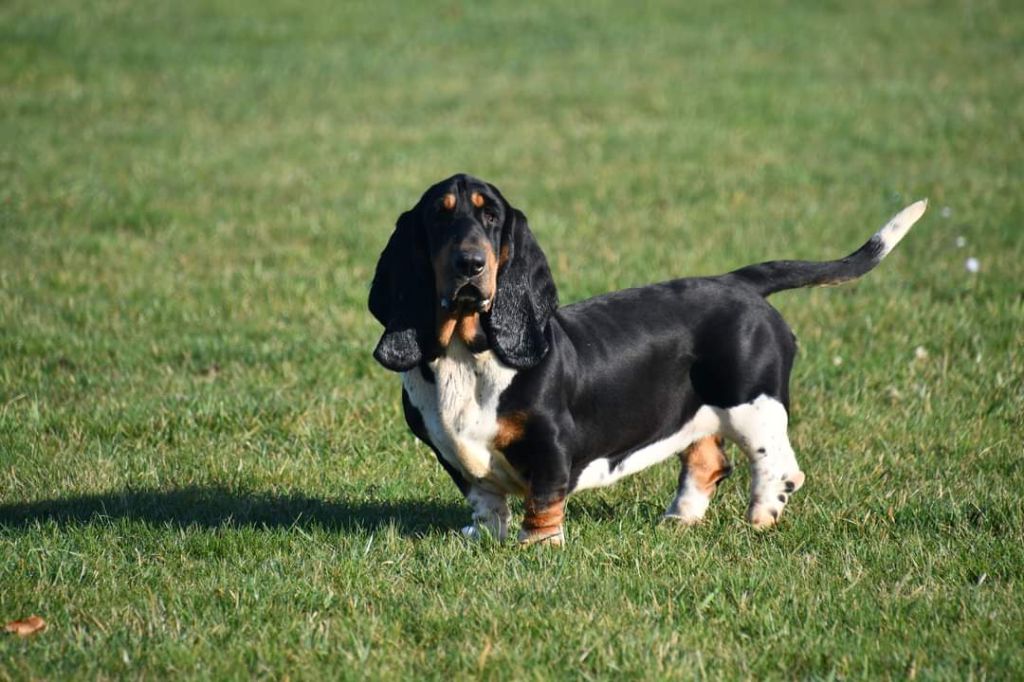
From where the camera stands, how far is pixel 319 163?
→ 13.2 meters

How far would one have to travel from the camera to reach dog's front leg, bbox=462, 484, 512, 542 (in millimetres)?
5281

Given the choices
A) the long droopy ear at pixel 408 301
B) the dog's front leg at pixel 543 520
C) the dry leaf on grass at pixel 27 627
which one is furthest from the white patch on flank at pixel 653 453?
the dry leaf on grass at pixel 27 627

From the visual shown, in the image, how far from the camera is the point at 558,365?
16.8ft

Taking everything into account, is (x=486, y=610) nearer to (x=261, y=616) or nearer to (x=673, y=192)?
(x=261, y=616)

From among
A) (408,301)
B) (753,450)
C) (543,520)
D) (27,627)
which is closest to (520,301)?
(408,301)

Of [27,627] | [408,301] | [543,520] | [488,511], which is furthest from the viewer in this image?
[488,511]

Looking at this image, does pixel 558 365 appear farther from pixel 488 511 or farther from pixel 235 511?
pixel 235 511

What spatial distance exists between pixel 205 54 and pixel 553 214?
7984 millimetres

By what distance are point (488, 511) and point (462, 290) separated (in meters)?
1.03

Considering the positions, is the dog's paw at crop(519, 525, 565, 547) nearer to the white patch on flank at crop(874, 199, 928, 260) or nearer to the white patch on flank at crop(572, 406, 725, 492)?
the white patch on flank at crop(572, 406, 725, 492)

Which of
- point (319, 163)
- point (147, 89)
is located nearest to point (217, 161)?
point (319, 163)

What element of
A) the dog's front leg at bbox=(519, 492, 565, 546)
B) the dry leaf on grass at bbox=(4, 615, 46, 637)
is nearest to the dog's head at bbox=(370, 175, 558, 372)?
the dog's front leg at bbox=(519, 492, 565, 546)

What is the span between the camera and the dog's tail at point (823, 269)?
5754 mm

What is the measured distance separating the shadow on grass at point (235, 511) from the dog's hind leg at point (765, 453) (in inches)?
47.9
